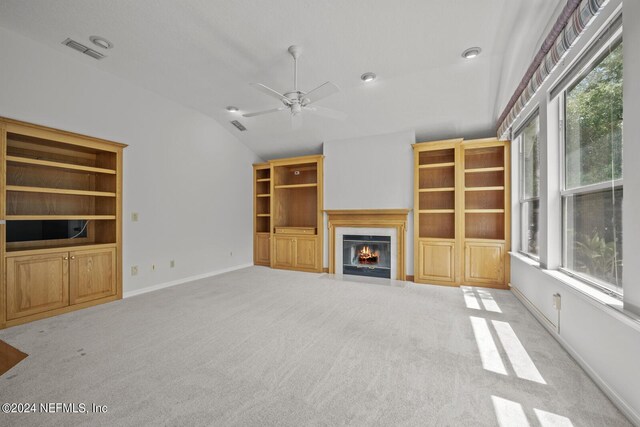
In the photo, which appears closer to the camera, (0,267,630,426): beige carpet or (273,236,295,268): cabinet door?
(0,267,630,426): beige carpet

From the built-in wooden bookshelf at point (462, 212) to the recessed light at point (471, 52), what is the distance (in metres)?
1.54

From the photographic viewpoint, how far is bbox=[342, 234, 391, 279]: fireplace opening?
493 centimetres

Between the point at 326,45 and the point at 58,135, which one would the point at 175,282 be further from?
the point at 326,45

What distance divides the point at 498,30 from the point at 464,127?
79.1 inches

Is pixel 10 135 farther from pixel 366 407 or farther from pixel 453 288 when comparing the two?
pixel 453 288

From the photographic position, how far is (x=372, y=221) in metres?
4.96

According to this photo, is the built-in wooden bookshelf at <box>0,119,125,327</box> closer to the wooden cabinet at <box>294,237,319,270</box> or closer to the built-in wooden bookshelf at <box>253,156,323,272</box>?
the built-in wooden bookshelf at <box>253,156,323,272</box>

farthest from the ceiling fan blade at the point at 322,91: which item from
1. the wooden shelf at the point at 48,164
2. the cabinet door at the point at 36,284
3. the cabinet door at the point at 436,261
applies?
the cabinet door at the point at 36,284

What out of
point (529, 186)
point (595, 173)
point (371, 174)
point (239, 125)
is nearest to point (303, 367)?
point (595, 173)

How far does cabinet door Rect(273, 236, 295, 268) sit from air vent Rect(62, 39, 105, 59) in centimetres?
404

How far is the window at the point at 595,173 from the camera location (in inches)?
74.4

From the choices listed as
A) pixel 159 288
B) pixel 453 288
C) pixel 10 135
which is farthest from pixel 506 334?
pixel 10 135

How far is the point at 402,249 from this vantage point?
473cm

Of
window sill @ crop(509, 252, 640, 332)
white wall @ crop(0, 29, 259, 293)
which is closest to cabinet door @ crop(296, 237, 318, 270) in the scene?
white wall @ crop(0, 29, 259, 293)
